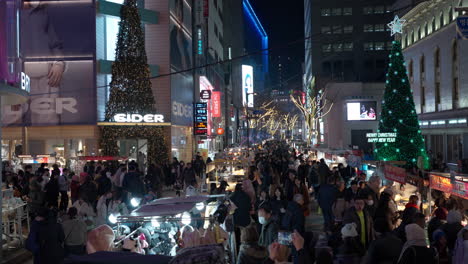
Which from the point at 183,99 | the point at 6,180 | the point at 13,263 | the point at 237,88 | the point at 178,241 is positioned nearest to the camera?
the point at 178,241

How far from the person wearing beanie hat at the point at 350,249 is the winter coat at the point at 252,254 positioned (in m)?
1.26

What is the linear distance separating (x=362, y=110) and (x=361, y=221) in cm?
4947

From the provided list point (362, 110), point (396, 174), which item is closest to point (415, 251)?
point (396, 174)

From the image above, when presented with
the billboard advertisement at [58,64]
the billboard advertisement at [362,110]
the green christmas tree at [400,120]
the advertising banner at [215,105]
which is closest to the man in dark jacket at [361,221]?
the green christmas tree at [400,120]

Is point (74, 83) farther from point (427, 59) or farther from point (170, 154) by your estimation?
point (427, 59)

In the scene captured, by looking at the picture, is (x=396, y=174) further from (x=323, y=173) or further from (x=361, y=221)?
(x=361, y=221)

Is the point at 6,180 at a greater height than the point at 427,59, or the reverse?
the point at 427,59

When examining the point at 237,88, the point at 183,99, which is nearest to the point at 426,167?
the point at 183,99

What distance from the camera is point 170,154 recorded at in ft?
108

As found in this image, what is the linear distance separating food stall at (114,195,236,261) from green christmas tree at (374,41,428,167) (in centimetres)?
2177

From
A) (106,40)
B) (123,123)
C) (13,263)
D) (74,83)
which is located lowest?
(13,263)

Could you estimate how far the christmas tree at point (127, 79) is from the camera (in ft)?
95.7

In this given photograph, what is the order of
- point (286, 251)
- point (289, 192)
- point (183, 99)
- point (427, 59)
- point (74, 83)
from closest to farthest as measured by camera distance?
1. point (286, 251)
2. point (289, 192)
3. point (74, 83)
4. point (183, 99)
5. point (427, 59)

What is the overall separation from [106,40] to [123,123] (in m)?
5.64
